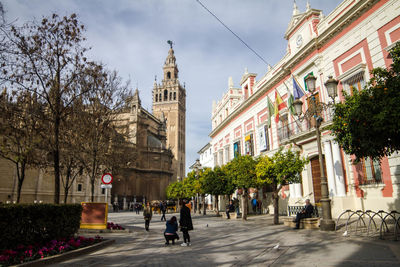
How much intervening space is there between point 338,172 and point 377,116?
9.43m

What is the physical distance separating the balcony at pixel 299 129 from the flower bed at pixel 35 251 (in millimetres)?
13894

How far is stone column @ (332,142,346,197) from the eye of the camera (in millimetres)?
14914

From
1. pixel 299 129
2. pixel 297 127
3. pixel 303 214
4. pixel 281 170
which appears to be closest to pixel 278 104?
pixel 297 127

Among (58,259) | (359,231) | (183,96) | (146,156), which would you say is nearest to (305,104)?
(359,231)

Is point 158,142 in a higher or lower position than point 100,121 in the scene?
higher

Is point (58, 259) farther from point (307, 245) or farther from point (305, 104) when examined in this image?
point (305, 104)

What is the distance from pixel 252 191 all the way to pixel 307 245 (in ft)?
65.9

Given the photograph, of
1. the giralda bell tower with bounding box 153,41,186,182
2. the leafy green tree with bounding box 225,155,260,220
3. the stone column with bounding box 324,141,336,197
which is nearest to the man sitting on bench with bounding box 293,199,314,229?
the stone column with bounding box 324,141,336,197

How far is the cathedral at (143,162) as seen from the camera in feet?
105

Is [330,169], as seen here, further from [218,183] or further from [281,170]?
[218,183]

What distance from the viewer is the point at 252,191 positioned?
90.6ft

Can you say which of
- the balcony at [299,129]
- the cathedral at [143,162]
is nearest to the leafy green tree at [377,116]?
the balcony at [299,129]

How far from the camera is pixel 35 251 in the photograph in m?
6.53

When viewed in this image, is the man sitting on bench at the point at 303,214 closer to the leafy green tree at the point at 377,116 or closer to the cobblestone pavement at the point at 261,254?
the cobblestone pavement at the point at 261,254
